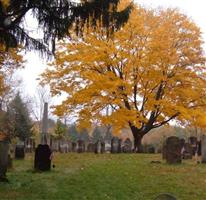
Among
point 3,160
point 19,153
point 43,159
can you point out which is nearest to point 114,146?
point 19,153

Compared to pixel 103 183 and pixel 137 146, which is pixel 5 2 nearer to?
pixel 103 183

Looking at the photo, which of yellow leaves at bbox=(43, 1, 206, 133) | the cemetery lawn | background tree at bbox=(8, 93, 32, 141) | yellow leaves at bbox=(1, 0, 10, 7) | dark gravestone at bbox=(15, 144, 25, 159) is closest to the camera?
the cemetery lawn

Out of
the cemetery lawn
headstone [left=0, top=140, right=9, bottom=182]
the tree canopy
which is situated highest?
the tree canopy

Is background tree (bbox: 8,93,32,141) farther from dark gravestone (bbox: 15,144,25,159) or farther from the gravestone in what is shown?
dark gravestone (bbox: 15,144,25,159)

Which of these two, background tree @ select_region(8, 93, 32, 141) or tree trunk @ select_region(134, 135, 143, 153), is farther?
background tree @ select_region(8, 93, 32, 141)

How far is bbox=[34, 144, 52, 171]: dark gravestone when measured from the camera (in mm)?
14866

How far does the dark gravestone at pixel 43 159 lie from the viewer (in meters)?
14.9

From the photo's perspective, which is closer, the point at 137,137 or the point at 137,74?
the point at 137,74

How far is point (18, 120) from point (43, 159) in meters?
35.6

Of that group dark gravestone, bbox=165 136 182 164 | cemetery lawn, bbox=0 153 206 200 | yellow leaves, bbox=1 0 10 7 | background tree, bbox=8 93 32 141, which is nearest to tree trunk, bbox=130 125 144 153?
dark gravestone, bbox=165 136 182 164

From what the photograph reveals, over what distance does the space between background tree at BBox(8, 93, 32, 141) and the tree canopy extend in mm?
30797

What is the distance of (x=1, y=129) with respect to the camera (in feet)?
145

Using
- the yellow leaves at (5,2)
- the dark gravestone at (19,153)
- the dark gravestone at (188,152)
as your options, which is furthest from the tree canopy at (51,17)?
the dark gravestone at (188,152)

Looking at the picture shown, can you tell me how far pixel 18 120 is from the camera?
49812 mm
